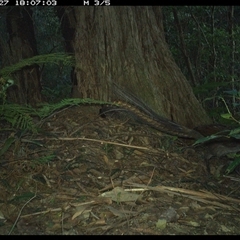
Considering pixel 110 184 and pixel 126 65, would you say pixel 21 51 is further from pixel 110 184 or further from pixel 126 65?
pixel 110 184

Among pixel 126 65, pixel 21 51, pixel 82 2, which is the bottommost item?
pixel 126 65

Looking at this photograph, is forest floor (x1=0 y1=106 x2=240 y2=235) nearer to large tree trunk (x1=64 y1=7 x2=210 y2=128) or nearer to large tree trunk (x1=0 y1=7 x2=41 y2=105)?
large tree trunk (x1=64 y1=7 x2=210 y2=128)

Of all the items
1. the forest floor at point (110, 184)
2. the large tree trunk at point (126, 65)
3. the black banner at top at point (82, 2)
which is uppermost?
the black banner at top at point (82, 2)

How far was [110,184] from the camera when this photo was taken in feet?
8.13

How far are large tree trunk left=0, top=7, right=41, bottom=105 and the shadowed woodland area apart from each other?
0.01 metres

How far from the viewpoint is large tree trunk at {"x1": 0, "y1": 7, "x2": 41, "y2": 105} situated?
4.51 metres

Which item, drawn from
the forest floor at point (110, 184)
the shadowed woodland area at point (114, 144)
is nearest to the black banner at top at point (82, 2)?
the shadowed woodland area at point (114, 144)

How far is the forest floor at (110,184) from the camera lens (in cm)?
208

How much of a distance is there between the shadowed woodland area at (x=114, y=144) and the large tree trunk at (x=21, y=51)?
1 centimetres

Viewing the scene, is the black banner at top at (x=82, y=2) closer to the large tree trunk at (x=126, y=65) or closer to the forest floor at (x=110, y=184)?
the large tree trunk at (x=126, y=65)

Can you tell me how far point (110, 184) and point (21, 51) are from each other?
2.84 metres

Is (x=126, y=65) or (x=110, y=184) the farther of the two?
(x=126, y=65)

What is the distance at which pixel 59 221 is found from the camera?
2088 mm

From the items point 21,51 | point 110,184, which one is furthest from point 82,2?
point 110,184
